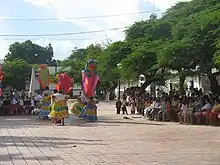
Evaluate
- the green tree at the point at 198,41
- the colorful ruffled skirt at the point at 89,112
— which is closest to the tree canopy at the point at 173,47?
the green tree at the point at 198,41

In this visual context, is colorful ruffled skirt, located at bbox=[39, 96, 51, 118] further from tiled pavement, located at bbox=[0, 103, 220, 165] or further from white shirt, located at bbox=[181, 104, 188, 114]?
tiled pavement, located at bbox=[0, 103, 220, 165]

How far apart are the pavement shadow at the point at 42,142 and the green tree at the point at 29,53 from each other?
241 ft

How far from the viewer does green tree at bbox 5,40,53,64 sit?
9000 centimetres

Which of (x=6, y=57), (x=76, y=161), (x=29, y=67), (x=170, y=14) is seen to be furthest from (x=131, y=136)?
(x=6, y=57)

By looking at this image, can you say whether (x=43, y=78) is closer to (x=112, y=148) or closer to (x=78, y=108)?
(x=78, y=108)

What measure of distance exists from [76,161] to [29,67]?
63.2m

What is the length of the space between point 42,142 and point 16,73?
194 feet

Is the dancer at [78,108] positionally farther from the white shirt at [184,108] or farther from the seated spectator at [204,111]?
the seated spectator at [204,111]

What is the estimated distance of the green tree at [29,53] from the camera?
90.0 m

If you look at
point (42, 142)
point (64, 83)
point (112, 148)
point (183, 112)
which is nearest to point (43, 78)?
point (64, 83)

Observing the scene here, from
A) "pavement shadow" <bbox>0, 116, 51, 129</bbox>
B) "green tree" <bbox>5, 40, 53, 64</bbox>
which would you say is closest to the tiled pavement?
"pavement shadow" <bbox>0, 116, 51, 129</bbox>

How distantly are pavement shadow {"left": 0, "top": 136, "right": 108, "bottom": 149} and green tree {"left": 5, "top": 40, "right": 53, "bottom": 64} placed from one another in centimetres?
7351

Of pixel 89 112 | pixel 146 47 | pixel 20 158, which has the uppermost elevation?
pixel 146 47

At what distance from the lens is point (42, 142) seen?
→ 45.0 ft
